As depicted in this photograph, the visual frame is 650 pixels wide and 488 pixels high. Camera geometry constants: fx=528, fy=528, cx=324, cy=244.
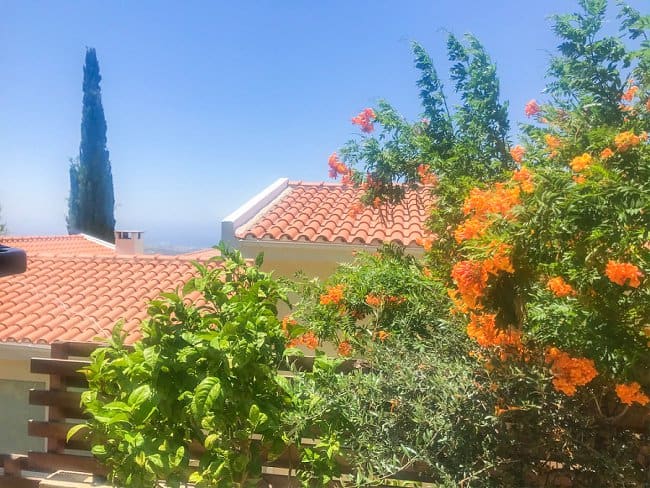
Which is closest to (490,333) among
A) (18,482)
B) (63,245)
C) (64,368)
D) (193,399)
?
(193,399)

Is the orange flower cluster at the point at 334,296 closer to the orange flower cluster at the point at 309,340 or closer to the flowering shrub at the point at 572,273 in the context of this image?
the orange flower cluster at the point at 309,340

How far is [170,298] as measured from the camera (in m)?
2.56

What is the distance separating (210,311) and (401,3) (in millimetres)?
3258

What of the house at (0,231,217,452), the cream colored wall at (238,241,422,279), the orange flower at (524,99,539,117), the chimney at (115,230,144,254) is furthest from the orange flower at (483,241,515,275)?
the chimney at (115,230,144,254)

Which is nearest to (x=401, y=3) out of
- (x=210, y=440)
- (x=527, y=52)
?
(x=527, y=52)

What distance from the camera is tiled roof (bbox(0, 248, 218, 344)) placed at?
23.4 feet

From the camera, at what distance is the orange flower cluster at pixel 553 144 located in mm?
2646

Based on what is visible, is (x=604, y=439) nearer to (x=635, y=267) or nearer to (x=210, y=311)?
(x=635, y=267)

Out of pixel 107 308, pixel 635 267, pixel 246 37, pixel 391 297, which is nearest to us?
pixel 635 267

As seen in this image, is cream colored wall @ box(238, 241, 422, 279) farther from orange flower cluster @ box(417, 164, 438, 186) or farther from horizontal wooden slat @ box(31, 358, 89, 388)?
horizontal wooden slat @ box(31, 358, 89, 388)

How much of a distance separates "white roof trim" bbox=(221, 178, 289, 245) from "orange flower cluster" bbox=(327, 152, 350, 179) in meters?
3.06

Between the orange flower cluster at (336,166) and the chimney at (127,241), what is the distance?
1187 cm

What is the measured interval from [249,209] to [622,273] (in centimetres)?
630

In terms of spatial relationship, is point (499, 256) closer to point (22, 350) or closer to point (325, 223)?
point (325, 223)
